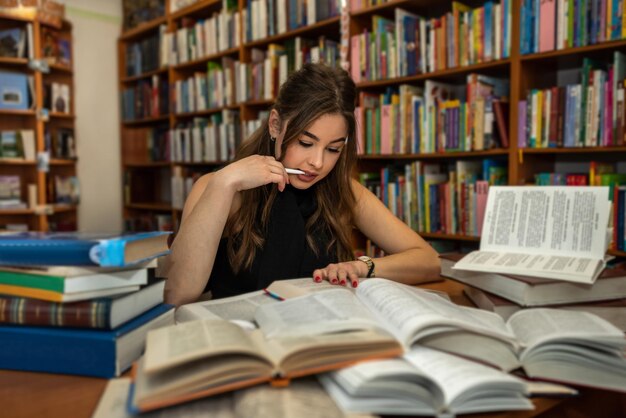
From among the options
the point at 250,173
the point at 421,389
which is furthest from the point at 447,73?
the point at 421,389

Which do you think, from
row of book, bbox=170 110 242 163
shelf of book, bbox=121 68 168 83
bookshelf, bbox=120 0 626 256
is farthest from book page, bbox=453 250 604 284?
shelf of book, bbox=121 68 168 83

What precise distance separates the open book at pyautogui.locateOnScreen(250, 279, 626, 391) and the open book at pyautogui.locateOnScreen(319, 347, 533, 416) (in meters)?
0.06

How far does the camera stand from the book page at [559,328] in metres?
0.64

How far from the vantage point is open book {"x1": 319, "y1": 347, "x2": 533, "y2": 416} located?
53cm

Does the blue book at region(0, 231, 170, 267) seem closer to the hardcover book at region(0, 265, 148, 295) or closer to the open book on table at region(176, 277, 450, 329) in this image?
the hardcover book at region(0, 265, 148, 295)

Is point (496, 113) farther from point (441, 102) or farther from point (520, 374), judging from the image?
point (520, 374)

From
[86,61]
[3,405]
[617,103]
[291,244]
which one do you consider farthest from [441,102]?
[86,61]

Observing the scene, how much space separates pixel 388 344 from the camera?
0.59 meters

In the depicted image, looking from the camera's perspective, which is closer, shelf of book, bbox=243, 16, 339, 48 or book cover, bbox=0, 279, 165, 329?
book cover, bbox=0, 279, 165, 329

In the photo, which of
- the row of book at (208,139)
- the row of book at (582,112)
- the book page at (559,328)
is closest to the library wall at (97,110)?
the row of book at (208,139)

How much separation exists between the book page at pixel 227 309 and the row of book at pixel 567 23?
173cm

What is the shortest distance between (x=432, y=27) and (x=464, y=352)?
6.90 feet

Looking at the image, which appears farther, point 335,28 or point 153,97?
point 153,97

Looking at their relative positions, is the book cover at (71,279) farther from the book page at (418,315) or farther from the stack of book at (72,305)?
the book page at (418,315)
